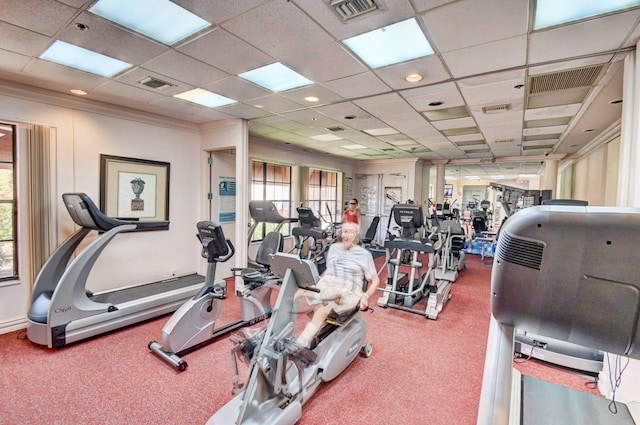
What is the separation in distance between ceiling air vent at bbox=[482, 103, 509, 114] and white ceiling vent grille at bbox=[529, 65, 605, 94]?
516mm

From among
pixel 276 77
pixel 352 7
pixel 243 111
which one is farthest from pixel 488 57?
pixel 243 111

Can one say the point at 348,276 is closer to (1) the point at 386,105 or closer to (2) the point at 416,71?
(2) the point at 416,71

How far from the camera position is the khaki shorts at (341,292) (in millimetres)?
2578

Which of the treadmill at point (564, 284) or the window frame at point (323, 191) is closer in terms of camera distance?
the treadmill at point (564, 284)

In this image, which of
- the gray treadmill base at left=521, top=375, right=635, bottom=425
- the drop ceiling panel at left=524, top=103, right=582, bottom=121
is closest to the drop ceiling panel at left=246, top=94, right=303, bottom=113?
the drop ceiling panel at left=524, top=103, right=582, bottom=121

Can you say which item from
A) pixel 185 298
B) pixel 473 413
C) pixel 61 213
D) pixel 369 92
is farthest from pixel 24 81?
pixel 473 413

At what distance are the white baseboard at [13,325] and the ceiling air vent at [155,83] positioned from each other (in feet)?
9.38

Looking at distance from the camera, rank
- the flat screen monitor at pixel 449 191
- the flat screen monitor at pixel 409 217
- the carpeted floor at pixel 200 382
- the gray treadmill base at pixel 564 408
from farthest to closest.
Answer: the flat screen monitor at pixel 449 191
the flat screen monitor at pixel 409 217
the carpeted floor at pixel 200 382
the gray treadmill base at pixel 564 408

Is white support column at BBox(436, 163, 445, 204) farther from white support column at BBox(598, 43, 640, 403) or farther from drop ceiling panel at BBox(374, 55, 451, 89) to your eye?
white support column at BBox(598, 43, 640, 403)

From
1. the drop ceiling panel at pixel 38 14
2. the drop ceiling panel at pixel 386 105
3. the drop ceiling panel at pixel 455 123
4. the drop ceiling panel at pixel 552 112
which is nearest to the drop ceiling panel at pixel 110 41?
the drop ceiling panel at pixel 38 14

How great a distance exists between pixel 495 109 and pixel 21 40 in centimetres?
463

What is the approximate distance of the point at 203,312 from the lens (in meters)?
2.85

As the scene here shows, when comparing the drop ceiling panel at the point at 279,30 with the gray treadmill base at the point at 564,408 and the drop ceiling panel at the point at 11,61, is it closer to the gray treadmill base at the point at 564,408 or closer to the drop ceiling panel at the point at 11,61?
the drop ceiling panel at the point at 11,61

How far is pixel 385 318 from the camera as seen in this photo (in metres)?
3.71
